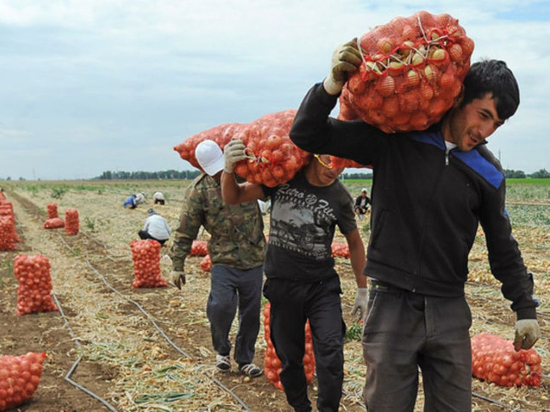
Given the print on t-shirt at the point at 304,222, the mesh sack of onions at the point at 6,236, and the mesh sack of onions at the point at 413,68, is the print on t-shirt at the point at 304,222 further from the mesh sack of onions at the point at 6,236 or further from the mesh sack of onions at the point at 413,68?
the mesh sack of onions at the point at 6,236

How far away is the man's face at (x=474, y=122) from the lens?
2.21 metres

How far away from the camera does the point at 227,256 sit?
4.51 meters

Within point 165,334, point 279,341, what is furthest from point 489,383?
point 165,334

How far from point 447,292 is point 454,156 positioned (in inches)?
21.3

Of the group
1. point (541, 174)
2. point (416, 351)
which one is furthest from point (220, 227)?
point (541, 174)

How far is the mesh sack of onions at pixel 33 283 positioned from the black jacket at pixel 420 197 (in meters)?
5.32

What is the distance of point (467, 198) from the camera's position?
2256 mm

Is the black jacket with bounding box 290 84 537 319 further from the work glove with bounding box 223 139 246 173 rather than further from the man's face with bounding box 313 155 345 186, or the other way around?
the work glove with bounding box 223 139 246 173

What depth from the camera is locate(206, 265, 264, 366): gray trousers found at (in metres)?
4.53

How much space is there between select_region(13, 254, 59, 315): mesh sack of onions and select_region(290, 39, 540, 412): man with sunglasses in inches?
210

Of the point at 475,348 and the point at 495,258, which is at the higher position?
the point at 495,258

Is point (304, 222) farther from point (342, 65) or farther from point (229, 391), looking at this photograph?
point (229, 391)

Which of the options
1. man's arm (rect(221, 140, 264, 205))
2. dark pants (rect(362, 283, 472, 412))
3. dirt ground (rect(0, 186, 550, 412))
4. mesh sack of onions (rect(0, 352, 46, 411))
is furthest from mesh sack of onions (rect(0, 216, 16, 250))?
dark pants (rect(362, 283, 472, 412))

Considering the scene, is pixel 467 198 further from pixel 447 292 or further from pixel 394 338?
pixel 394 338
